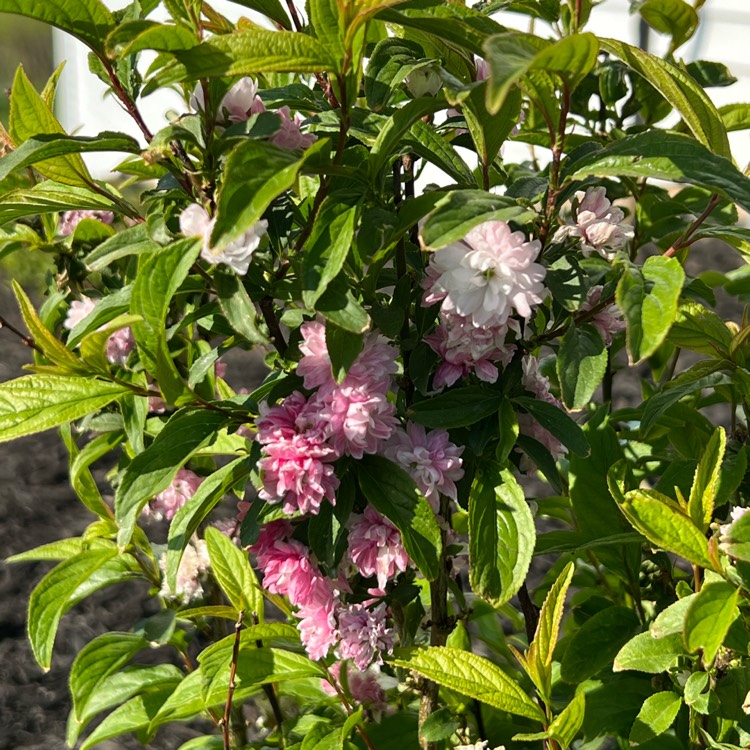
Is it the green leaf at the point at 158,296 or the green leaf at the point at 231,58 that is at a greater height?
the green leaf at the point at 231,58

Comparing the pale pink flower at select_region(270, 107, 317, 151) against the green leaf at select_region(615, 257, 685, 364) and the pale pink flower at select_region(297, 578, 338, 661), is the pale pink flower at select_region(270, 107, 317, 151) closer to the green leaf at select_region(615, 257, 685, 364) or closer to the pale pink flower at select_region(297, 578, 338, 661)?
the green leaf at select_region(615, 257, 685, 364)

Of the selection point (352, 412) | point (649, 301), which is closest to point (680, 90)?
point (649, 301)

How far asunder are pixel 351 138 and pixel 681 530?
511mm

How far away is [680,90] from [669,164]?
8 centimetres

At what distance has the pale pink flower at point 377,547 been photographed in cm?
98

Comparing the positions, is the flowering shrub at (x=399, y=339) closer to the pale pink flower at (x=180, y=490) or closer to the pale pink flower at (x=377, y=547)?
the pale pink flower at (x=377, y=547)

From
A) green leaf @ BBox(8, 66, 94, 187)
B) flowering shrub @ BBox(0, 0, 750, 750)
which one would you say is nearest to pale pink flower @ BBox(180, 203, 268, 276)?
flowering shrub @ BBox(0, 0, 750, 750)

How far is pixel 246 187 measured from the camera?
2.44ft

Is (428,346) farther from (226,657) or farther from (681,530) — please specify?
(226,657)

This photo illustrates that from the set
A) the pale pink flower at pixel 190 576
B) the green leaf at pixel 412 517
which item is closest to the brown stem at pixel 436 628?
the green leaf at pixel 412 517

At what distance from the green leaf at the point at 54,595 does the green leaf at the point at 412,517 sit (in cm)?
51

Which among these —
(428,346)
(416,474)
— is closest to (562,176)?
(428,346)

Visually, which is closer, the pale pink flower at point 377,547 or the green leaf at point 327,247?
the green leaf at point 327,247

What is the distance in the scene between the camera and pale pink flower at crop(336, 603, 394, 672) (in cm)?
106
